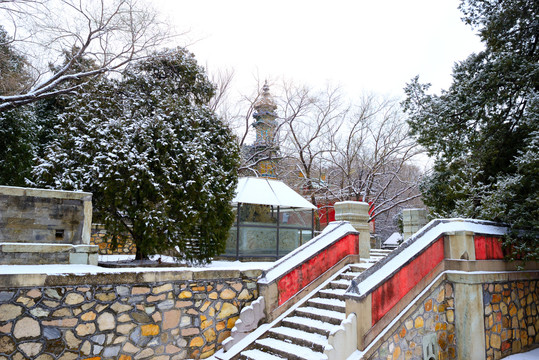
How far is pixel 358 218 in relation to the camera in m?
8.34

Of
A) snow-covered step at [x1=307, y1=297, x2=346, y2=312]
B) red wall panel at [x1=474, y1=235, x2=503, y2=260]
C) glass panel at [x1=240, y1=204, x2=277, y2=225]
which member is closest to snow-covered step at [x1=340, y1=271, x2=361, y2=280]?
snow-covered step at [x1=307, y1=297, x2=346, y2=312]

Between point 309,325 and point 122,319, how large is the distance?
9.15ft

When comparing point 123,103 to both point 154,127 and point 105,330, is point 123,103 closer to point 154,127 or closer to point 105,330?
point 154,127

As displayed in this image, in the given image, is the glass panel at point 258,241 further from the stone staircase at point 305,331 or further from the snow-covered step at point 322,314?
the snow-covered step at point 322,314

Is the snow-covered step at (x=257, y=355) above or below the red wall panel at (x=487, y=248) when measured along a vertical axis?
below

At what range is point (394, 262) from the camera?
556cm

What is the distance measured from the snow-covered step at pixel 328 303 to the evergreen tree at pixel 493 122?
3648 millimetres

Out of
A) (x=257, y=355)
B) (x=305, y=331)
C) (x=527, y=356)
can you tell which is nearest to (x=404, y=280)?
(x=305, y=331)

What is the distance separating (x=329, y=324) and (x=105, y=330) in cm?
326

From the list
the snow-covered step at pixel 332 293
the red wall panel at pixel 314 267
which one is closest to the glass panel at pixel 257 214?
the red wall panel at pixel 314 267

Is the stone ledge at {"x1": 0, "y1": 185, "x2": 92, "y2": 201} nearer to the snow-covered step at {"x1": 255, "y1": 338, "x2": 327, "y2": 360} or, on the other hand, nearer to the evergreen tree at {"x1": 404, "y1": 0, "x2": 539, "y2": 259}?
the snow-covered step at {"x1": 255, "y1": 338, "x2": 327, "y2": 360}

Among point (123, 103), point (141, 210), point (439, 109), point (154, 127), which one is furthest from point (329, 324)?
point (123, 103)

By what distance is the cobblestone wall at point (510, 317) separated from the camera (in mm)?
6289

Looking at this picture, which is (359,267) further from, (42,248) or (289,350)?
(42,248)
